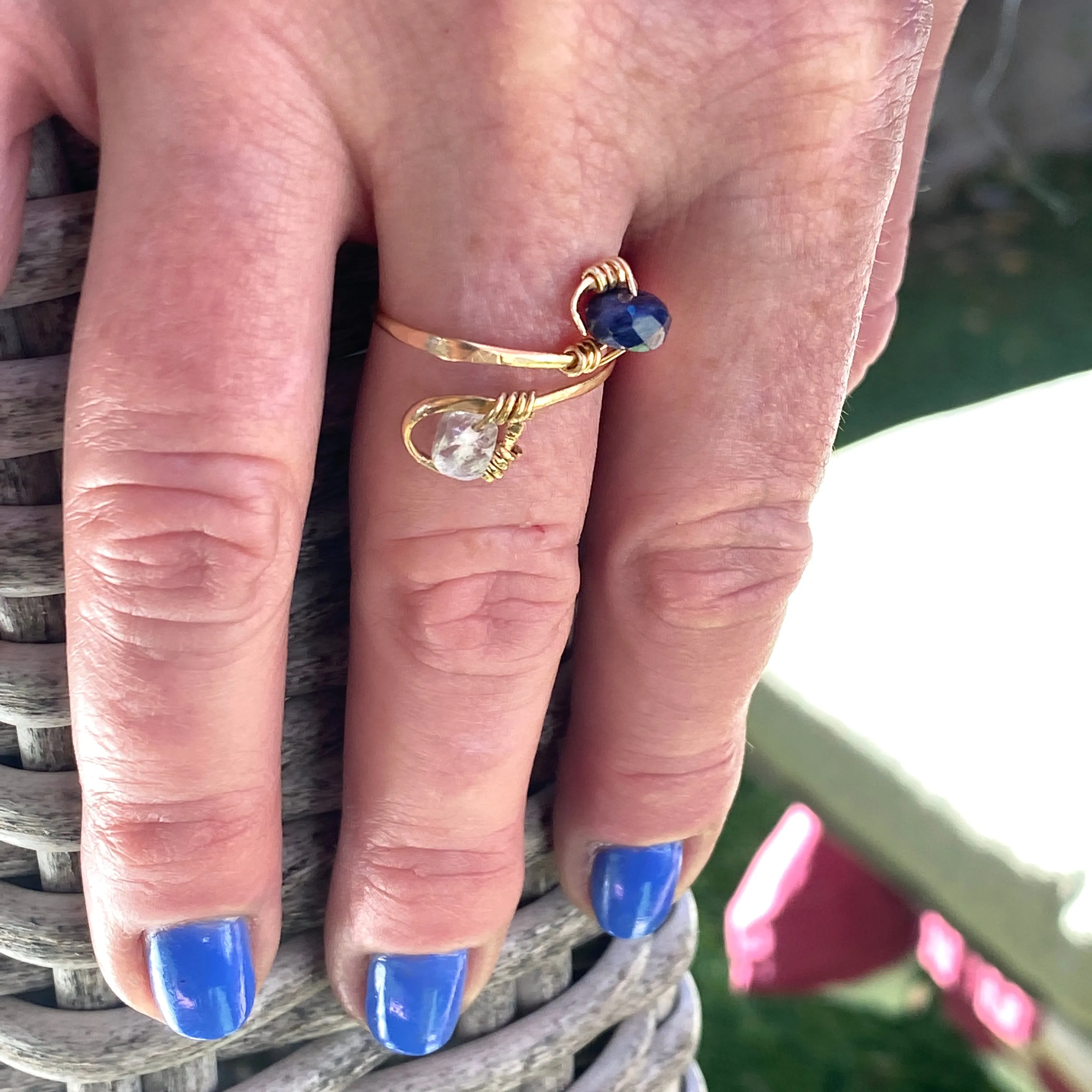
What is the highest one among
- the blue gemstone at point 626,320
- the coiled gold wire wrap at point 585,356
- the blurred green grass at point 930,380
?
the blue gemstone at point 626,320

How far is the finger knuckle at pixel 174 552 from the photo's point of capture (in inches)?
16.0

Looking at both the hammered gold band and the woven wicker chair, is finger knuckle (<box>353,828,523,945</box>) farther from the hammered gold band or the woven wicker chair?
the hammered gold band

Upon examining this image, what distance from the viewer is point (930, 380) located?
2236 mm

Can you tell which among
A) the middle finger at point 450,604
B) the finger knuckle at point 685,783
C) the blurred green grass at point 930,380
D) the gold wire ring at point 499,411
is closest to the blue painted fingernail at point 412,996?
the middle finger at point 450,604

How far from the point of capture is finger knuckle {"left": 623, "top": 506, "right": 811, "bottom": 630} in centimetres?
49

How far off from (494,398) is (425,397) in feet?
0.08

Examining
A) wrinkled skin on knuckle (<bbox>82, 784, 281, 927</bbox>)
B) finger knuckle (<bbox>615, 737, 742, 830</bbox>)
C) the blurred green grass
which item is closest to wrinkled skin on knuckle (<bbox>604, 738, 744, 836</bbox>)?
finger knuckle (<bbox>615, 737, 742, 830</bbox>)

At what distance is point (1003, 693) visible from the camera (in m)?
0.95

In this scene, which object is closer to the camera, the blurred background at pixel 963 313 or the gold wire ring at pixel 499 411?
the gold wire ring at pixel 499 411

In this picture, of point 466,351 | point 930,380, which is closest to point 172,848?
Result: point 466,351

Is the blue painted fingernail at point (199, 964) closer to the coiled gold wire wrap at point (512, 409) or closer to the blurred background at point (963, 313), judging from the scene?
the coiled gold wire wrap at point (512, 409)

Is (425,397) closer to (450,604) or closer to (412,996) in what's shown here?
(450,604)

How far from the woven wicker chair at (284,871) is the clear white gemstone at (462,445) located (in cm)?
6

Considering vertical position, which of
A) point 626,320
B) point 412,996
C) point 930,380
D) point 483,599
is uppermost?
point 626,320
